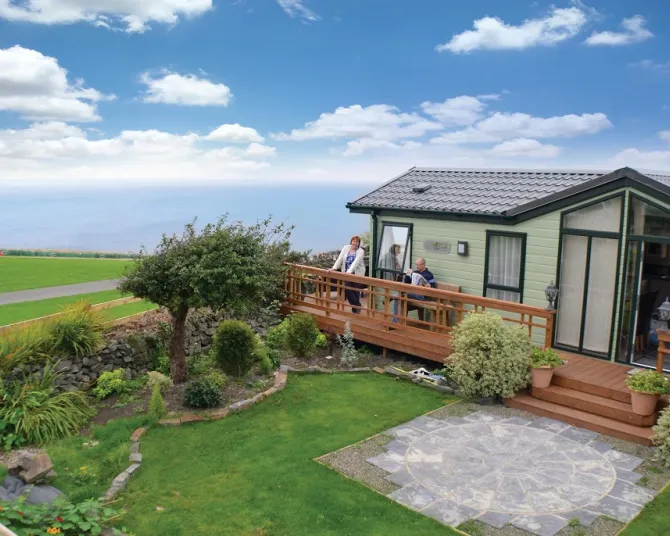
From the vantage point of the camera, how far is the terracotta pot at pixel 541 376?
8836 millimetres

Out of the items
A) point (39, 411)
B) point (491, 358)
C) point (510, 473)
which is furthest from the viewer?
point (491, 358)

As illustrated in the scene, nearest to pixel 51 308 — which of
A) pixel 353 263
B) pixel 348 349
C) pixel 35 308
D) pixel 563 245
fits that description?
pixel 35 308

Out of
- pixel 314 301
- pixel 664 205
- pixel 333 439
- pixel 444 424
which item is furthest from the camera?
pixel 314 301

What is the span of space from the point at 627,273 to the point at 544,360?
2073mm

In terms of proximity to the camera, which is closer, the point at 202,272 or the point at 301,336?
the point at 202,272

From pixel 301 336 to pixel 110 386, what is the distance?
360 centimetres

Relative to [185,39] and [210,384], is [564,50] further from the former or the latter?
[210,384]

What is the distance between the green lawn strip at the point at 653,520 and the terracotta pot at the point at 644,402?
1.74m

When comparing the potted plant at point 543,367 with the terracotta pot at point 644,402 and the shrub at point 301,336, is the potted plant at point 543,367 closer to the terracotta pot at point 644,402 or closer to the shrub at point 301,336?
the terracotta pot at point 644,402

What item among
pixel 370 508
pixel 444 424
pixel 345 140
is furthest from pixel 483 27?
pixel 370 508

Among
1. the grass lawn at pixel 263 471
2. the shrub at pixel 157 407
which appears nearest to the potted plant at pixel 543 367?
the grass lawn at pixel 263 471

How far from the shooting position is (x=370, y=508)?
598 centimetres

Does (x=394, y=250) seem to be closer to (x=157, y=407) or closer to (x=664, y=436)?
(x=157, y=407)

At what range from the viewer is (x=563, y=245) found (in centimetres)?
1016
